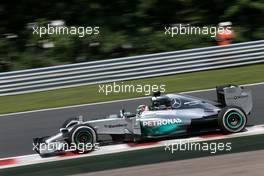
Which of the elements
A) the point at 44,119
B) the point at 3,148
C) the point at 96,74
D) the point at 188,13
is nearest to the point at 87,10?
the point at 188,13

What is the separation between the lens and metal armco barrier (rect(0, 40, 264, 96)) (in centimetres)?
1392

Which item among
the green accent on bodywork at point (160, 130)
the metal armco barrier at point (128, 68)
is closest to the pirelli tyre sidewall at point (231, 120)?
the green accent on bodywork at point (160, 130)

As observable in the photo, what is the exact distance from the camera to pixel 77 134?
7.46 metres

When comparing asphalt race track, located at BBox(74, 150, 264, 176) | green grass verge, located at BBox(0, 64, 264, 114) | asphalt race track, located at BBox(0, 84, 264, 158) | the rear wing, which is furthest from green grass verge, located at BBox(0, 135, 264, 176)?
green grass verge, located at BBox(0, 64, 264, 114)

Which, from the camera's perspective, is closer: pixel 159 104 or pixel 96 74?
pixel 159 104

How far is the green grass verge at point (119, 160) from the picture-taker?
6.36m

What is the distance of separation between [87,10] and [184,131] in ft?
43.1

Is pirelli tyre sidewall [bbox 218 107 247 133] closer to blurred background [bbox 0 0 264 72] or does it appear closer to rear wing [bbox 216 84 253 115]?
rear wing [bbox 216 84 253 115]

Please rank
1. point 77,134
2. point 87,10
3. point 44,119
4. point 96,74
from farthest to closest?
point 87,10, point 96,74, point 44,119, point 77,134

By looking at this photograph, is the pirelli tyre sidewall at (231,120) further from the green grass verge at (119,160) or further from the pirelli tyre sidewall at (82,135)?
the pirelli tyre sidewall at (82,135)

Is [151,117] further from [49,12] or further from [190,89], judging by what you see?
[49,12]

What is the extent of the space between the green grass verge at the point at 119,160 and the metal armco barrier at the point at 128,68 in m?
7.65

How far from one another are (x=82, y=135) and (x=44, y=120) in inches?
110

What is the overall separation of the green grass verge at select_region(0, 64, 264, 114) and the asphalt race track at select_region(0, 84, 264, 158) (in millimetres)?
750
